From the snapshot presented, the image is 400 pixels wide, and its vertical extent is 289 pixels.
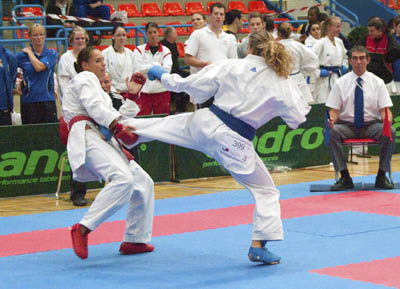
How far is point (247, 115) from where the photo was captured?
5543 mm

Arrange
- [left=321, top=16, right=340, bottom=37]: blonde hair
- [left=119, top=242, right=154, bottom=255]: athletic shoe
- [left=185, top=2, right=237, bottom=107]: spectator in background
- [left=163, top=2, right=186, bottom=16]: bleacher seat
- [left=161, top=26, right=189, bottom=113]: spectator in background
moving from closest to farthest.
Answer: [left=119, top=242, right=154, bottom=255]: athletic shoe < [left=185, top=2, right=237, bottom=107]: spectator in background < [left=321, top=16, right=340, bottom=37]: blonde hair < [left=161, top=26, right=189, bottom=113]: spectator in background < [left=163, top=2, right=186, bottom=16]: bleacher seat

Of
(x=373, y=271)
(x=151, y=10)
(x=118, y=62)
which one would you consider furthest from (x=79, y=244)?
(x=151, y=10)

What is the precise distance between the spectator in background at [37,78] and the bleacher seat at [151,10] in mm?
8208

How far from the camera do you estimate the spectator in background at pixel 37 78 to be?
9336 millimetres

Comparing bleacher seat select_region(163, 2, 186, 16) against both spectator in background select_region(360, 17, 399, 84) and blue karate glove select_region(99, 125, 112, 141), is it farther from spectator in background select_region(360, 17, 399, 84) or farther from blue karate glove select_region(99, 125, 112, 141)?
blue karate glove select_region(99, 125, 112, 141)

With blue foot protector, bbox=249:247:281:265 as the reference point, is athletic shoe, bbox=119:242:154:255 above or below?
below

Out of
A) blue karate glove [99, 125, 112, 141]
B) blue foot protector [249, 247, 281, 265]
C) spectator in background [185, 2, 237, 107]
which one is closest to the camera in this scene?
blue foot protector [249, 247, 281, 265]

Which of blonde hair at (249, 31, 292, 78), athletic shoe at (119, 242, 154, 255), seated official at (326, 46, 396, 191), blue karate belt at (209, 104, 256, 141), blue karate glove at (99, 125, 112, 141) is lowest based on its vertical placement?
athletic shoe at (119, 242, 154, 255)

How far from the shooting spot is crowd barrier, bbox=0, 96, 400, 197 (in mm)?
9094

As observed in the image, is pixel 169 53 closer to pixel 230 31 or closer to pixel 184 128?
pixel 230 31

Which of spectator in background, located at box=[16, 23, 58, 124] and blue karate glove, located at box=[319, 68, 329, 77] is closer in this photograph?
spectator in background, located at box=[16, 23, 58, 124]

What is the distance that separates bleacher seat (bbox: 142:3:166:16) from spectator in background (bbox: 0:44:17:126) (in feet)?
27.7

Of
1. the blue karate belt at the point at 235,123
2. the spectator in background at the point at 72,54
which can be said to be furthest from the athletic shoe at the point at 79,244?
the spectator in background at the point at 72,54

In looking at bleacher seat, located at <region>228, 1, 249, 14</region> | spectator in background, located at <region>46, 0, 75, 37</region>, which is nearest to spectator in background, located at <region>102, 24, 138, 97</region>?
spectator in background, located at <region>46, 0, 75, 37</region>
